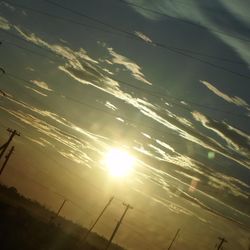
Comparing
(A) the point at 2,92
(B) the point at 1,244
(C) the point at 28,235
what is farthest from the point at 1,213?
(A) the point at 2,92

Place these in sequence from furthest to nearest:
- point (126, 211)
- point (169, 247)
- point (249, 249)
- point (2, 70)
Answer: point (169, 247)
point (126, 211)
point (249, 249)
point (2, 70)

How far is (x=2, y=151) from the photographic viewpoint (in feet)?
199

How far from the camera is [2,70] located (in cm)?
3938

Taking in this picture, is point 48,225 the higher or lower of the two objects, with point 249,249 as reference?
lower

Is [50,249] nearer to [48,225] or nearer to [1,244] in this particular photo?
[1,244]

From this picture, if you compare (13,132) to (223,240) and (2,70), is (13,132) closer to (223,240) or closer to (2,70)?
(2,70)

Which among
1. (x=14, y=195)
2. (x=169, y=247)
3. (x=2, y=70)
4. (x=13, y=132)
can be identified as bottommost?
(x=14, y=195)

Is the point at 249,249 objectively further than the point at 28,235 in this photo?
No

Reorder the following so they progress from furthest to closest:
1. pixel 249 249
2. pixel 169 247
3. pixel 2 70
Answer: pixel 169 247 < pixel 249 249 < pixel 2 70

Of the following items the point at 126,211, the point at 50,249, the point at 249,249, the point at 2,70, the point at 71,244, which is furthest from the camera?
the point at 126,211

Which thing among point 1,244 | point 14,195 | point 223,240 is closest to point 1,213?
point 1,244

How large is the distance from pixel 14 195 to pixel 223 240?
215 ft

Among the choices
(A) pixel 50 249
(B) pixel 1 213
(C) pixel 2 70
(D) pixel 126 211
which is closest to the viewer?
(C) pixel 2 70

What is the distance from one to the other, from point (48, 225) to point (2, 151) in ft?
86.2
